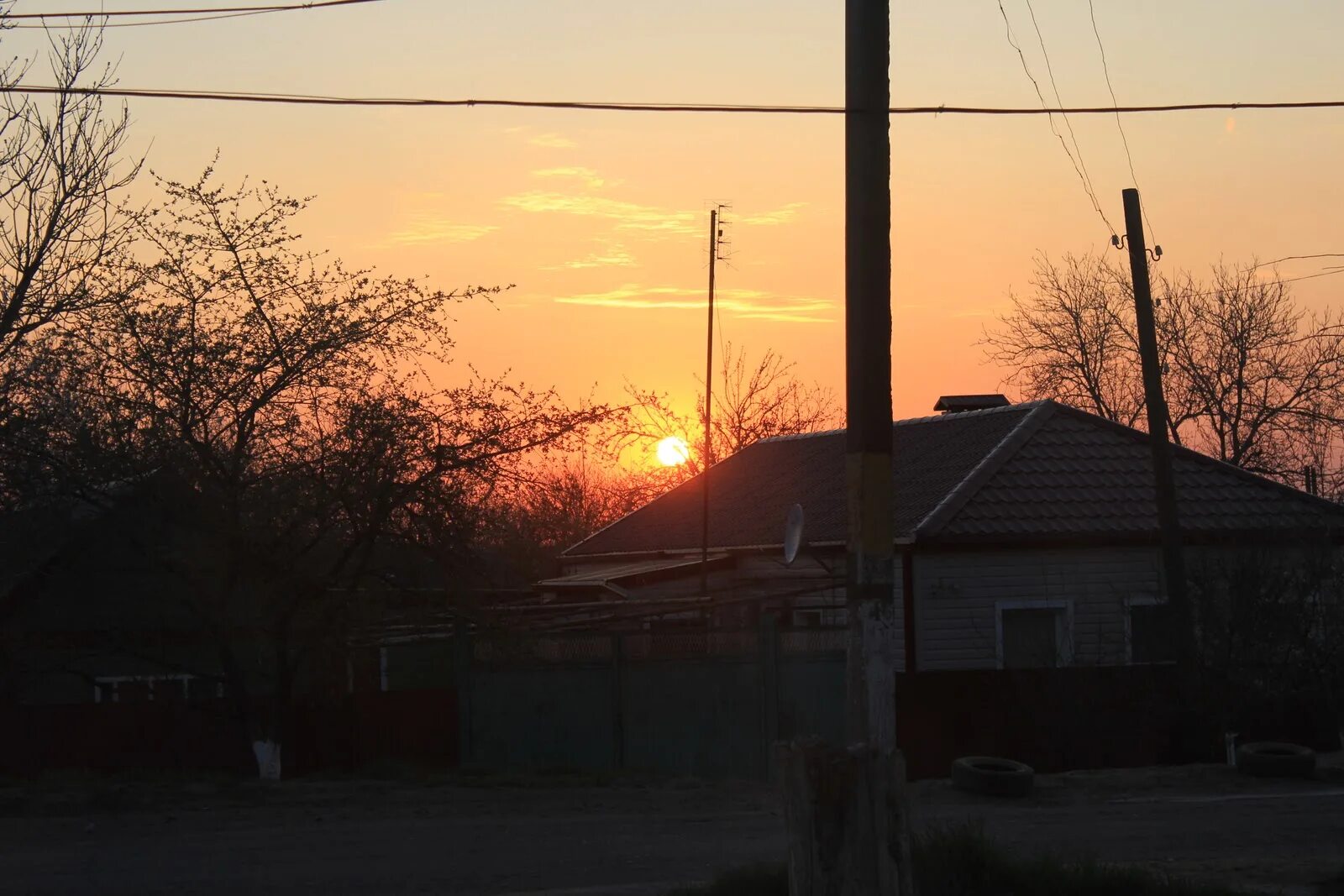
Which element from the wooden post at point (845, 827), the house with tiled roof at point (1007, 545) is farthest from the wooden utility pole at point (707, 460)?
the wooden post at point (845, 827)

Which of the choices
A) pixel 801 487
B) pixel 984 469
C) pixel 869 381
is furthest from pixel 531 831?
pixel 801 487

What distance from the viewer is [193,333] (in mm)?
15734

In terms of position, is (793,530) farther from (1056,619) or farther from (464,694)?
(1056,619)

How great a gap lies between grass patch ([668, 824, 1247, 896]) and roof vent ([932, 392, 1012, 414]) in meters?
21.7

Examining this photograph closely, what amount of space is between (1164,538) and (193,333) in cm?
1206

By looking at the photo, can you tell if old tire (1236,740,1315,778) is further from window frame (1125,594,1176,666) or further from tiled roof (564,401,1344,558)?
window frame (1125,594,1176,666)

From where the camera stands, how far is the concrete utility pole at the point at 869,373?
28.2 ft

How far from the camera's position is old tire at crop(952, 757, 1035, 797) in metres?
15.4

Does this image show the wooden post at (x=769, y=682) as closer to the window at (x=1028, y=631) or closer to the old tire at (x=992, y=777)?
the old tire at (x=992, y=777)

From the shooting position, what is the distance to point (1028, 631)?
23.3 meters

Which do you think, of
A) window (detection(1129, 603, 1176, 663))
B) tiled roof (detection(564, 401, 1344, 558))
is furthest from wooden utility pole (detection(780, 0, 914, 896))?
tiled roof (detection(564, 401, 1344, 558))

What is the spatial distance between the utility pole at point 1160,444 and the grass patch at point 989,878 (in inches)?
405

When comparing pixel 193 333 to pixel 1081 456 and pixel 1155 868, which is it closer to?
pixel 1155 868

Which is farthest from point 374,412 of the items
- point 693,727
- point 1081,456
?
point 1081,456
